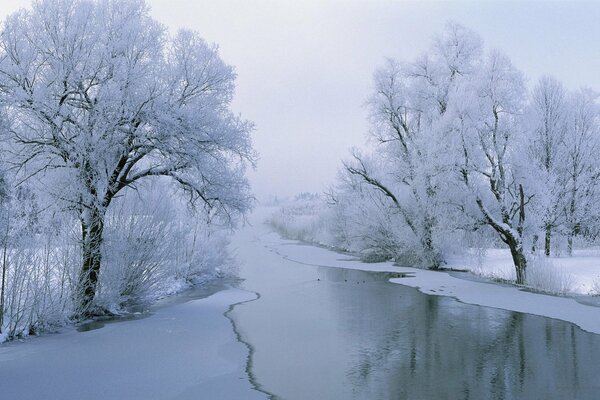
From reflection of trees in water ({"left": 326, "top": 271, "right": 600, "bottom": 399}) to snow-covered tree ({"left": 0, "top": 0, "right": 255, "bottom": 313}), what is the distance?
20.1 ft

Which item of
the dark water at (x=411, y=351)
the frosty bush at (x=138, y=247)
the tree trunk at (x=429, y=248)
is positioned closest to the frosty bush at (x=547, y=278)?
the dark water at (x=411, y=351)

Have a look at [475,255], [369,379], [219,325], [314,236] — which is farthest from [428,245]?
[314,236]

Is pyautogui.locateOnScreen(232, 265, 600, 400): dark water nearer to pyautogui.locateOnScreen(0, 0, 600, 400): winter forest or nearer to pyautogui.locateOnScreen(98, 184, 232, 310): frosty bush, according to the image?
pyautogui.locateOnScreen(0, 0, 600, 400): winter forest

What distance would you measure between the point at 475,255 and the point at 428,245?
3322 millimetres

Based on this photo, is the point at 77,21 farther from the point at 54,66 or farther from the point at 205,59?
the point at 205,59

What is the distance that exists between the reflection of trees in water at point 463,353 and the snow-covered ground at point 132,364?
2377 millimetres

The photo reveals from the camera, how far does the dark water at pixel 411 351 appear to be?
25.8ft

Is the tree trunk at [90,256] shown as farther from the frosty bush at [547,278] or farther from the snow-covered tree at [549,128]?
the snow-covered tree at [549,128]

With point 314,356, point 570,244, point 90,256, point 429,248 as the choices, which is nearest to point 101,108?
point 90,256

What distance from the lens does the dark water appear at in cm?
787

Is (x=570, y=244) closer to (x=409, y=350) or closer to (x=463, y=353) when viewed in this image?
(x=463, y=353)

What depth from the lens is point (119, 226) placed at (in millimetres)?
13781

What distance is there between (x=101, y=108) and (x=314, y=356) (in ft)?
25.1

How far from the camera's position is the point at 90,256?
12.6 m
